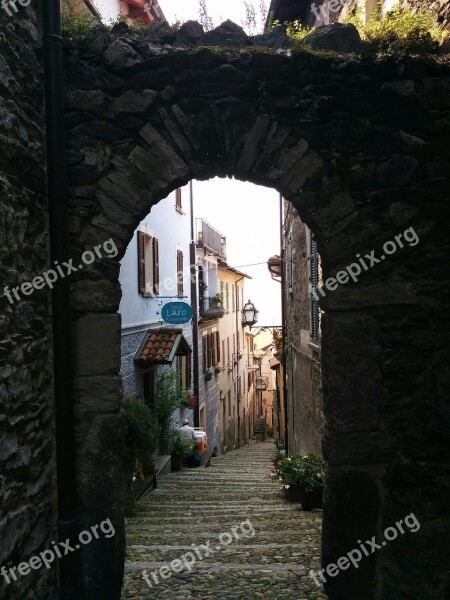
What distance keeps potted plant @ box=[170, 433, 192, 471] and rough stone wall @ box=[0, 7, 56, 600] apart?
25.0 ft

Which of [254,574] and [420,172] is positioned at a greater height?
[420,172]

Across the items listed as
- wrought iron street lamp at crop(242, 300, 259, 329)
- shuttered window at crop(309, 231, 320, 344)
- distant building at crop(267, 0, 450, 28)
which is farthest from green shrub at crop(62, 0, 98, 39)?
wrought iron street lamp at crop(242, 300, 259, 329)

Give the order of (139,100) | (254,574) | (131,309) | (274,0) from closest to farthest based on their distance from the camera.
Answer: (139,100)
(254,574)
(274,0)
(131,309)

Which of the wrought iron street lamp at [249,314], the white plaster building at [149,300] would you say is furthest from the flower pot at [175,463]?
the wrought iron street lamp at [249,314]

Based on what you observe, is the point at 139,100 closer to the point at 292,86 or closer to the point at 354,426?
the point at 292,86

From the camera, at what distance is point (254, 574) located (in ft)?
12.2

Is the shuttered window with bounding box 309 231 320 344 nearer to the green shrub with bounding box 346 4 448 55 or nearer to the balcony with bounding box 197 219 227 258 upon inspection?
the green shrub with bounding box 346 4 448 55

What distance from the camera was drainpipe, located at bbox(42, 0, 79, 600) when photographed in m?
2.96

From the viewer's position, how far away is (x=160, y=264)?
10867 millimetres

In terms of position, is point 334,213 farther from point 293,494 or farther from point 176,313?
point 176,313

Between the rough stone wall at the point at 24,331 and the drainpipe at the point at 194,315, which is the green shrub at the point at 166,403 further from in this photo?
the rough stone wall at the point at 24,331

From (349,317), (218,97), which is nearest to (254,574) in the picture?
(349,317)

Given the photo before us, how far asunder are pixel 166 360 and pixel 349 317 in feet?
19.0

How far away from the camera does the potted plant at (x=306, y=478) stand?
19.0 feet
